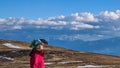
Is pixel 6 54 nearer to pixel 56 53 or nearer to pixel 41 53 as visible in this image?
pixel 56 53

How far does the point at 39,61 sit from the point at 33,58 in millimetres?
359

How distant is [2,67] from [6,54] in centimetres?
2392

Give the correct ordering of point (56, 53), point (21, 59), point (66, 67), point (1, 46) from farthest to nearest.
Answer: point (1, 46), point (56, 53), point (21, 59), point (66, 67)

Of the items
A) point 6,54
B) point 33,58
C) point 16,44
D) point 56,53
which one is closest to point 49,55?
point 56,53

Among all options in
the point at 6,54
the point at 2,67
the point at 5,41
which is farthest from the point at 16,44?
the point at 2,67

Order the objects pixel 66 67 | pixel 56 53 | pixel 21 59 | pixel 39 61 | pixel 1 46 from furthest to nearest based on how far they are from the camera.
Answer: pixel 1 46
pixel 56 53
pixel 21 59
pixel 66 67
pixel 39 61

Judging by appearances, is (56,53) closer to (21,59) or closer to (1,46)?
(21,59)

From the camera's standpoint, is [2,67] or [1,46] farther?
[1,46]

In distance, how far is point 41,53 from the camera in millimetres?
23656

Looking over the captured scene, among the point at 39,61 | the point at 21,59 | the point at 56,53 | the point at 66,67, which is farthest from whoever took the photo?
the point at 56,53

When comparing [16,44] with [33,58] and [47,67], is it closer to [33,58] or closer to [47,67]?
[47,67]

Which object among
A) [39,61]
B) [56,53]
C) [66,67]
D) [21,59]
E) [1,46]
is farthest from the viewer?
[1,46]

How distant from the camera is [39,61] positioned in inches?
928

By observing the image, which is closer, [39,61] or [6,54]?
[39,61]
